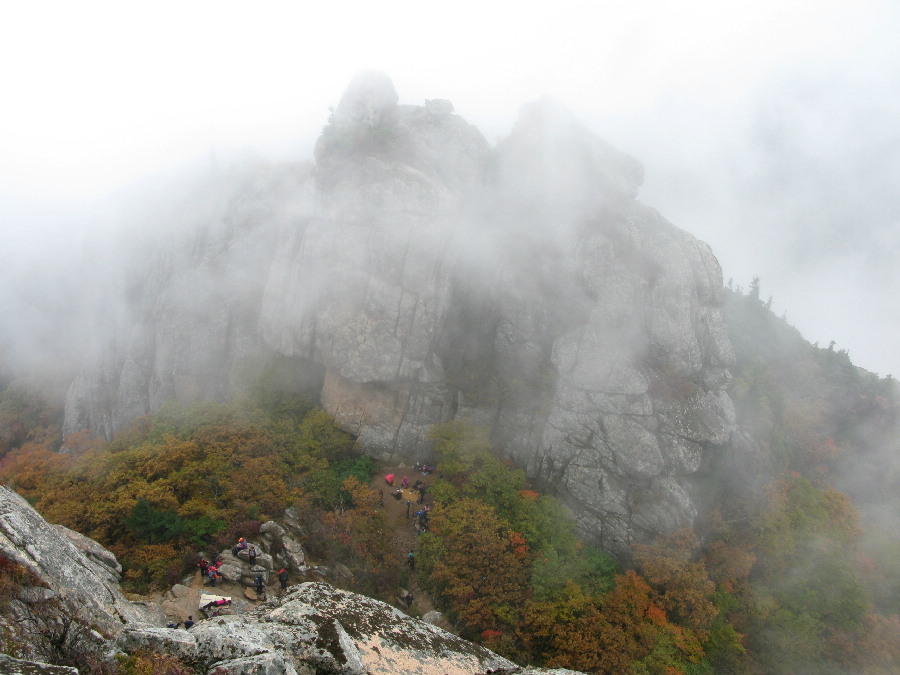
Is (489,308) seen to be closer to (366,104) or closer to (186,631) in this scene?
(366,104)

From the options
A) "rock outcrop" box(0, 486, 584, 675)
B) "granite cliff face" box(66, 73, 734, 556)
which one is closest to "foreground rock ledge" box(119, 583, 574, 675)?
"rock outcrop" box(0, 486, 584, 675)

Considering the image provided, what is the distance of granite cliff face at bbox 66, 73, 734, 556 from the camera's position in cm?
3653

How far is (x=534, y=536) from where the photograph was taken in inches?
1200

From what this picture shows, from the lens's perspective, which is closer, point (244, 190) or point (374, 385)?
point (374, 385)

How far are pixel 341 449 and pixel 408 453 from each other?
18.7ft

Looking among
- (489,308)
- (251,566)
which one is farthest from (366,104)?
(251,566)

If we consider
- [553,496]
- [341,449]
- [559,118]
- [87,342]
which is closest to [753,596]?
[553,496]

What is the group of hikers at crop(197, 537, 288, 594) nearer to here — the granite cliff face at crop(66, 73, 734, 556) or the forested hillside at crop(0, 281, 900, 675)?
the forested hillside at crop(0, 281, 900, 675)

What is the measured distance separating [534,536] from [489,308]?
20.2m

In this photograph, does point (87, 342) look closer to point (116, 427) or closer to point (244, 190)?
point (116, 427)

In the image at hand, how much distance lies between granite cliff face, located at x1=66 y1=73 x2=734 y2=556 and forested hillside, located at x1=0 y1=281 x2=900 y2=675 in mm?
3317

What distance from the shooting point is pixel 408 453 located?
3988 centimetres

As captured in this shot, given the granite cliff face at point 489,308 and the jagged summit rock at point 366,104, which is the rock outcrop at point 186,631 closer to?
the granite cliff face at point 489,308

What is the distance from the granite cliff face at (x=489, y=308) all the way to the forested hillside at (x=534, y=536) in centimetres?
332
